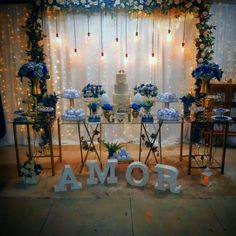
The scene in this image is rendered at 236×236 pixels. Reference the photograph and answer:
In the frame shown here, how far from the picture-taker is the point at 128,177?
3.50m

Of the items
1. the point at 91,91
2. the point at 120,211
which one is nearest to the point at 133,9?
the point at 91,91

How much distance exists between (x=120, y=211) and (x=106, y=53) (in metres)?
2.94

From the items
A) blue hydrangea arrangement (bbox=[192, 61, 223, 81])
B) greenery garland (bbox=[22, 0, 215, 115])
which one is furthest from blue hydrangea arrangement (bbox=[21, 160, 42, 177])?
blue hydrangea arrangement (bbox=[192, 61, 223, 81])

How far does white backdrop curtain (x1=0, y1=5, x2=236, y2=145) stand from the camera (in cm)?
476

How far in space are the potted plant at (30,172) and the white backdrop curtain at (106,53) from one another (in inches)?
67.1

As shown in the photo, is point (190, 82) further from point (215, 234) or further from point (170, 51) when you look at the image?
point (215, 234)

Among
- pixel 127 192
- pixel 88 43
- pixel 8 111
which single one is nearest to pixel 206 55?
pixel 88 43

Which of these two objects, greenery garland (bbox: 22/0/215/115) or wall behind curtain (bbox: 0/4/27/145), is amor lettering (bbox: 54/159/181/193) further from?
wall behind curtain (bbox: 0/4/27/145)

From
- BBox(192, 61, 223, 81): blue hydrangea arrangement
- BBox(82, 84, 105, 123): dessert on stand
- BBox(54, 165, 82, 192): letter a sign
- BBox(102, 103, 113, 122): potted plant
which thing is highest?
BBox(192, 61, 223, 81): blue hydrangea arrangement

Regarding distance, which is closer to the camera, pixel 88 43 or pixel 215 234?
pixel 215 234

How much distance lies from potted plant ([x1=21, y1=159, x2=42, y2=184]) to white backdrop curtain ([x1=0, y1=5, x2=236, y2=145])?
1703 mm

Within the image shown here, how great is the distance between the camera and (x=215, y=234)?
8.52ft

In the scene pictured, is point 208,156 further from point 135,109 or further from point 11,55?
point 11,55

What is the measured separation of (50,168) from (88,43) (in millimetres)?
2309
